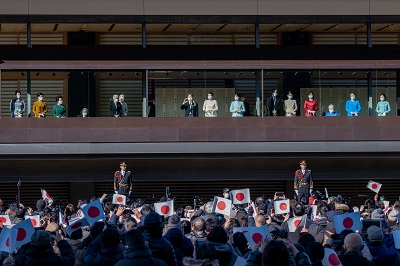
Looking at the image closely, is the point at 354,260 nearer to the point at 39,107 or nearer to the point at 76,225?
the point at 76,225

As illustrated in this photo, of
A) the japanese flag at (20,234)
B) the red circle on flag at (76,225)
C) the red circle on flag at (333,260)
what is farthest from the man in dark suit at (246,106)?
the red circle on flag at (333,260)

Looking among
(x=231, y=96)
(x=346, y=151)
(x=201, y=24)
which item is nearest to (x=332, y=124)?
(x=346, y=151)

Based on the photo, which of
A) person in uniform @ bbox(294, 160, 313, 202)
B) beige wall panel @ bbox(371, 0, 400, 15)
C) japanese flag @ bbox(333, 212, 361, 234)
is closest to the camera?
japanese flag @ bbox(333, 212, 361, 234)

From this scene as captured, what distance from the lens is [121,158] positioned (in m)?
36.8

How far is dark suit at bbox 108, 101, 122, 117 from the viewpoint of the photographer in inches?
1435

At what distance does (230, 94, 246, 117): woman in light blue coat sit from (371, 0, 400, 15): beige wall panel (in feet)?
21.7

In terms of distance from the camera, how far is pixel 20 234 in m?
12.6

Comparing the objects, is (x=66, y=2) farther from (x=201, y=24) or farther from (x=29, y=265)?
(x=29, y=265)

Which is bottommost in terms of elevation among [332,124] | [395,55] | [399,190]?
[399,190]

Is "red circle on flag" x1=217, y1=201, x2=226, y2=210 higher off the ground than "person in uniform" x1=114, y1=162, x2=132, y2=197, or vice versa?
"red circle on flag" x1=217, y1=201, x2=226, y2=210

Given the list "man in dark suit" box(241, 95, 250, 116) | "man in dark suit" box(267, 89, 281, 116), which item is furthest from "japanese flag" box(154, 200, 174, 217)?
"man in dark suit" box(267, 89, 281, 116)

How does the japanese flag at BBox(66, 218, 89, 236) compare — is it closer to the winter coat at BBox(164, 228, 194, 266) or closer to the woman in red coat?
the winter coat at BBox(164, 228, 194, 266)

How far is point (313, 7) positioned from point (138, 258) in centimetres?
3021

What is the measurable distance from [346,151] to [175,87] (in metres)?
6.43
